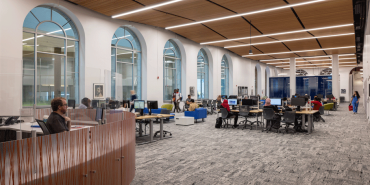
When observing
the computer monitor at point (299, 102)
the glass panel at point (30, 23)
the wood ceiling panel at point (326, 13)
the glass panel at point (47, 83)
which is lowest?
the computer monitor at point (299, 102)

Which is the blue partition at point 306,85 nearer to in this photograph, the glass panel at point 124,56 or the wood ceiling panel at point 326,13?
the wood ceiling panel at point 326,13

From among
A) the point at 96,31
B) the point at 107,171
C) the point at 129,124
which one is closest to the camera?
the point at 107,171

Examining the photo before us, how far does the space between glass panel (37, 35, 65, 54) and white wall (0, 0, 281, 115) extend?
777 millimetres

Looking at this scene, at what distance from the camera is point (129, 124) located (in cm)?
367

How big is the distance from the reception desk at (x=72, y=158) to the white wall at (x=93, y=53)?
59 centimetres

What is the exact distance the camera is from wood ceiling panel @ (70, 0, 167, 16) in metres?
8.75

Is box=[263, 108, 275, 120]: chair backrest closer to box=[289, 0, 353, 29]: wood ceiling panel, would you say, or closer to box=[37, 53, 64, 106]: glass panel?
box=[289, 0, 353, 29]: wood ceiling panel

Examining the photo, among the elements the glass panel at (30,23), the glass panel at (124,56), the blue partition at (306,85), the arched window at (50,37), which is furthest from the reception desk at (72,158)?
the blue partition at (306,85)

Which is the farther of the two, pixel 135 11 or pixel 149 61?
pixel 149 61

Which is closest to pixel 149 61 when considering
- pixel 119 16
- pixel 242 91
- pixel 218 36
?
pixel 119 16

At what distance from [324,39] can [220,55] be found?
23.8ft

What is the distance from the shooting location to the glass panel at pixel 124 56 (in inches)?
479

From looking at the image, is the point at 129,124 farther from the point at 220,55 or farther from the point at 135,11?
the point at 220,55

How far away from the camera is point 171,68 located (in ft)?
51.1
